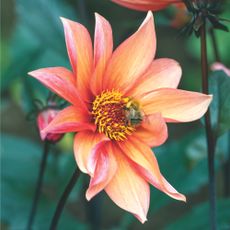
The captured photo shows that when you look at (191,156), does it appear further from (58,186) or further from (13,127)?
(13,127)

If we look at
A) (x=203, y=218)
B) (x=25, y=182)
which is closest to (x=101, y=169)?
(x=203, y=218)

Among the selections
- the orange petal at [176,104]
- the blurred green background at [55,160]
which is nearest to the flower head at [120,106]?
the orange petal at [176,104]

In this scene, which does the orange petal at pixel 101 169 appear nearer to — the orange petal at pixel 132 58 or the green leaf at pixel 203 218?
the orange petal at pixel 132 58

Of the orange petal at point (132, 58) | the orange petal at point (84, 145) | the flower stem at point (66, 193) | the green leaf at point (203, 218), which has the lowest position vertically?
the green leaf at point (203, 218)

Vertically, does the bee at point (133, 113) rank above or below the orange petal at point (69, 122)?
below

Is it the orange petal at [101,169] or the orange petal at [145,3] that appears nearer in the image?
the orange petal at [101,169]

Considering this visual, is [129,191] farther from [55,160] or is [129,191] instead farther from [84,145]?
[55,160]
